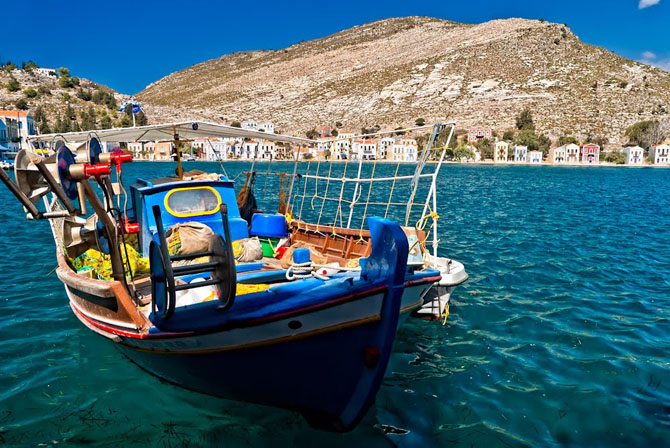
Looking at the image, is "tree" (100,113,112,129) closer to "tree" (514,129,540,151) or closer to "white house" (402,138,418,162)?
"white house" (402,138,418,162)

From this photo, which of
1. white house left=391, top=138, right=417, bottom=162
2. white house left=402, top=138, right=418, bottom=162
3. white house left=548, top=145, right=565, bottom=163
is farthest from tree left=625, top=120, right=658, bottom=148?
white house left=391, top=138, right=417, bottom=162

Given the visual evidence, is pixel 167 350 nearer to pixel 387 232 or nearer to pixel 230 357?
pixel 230 357

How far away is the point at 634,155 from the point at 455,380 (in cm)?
14481

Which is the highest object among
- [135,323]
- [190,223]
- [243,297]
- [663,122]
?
[663,122]

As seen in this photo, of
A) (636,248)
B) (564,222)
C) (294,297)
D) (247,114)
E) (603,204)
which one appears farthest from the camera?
(247,114)

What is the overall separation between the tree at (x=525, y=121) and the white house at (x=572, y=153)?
16.9m

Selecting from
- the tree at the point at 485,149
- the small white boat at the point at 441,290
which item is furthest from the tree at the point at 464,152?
the small white boat at the point at 441,290

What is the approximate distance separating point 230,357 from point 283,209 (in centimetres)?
868

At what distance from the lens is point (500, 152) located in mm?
138000

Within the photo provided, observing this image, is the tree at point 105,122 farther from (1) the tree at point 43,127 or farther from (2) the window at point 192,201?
(2) the window at point 192,201

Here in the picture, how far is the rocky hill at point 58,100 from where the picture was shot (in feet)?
457

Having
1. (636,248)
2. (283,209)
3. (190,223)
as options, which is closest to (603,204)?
(636,248)

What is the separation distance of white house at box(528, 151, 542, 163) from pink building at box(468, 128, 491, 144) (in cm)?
1709

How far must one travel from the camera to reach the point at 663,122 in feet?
426
